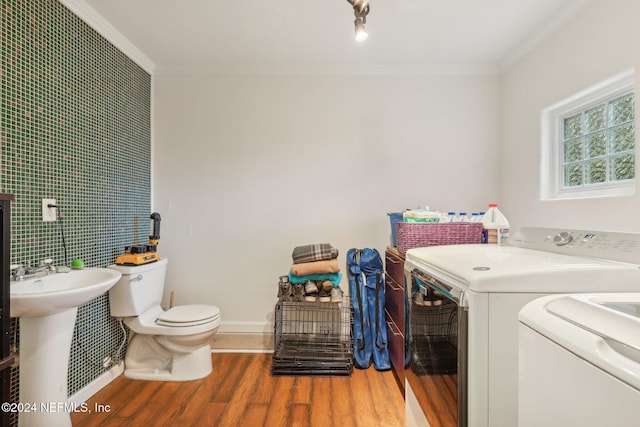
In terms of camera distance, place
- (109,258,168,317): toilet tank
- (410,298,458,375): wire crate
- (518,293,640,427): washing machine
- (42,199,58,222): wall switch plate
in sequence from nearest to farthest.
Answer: (518,293,640,427): washing machine, (410,298,458,375): wire crate, (42,199,58,222): wall switch plate, (109,258,168,317): toilet tank

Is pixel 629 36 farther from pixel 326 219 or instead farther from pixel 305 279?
pixel 305 279

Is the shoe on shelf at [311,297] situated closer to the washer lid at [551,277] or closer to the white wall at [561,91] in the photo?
the washer lid at [551,277]

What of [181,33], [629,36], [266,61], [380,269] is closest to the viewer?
[629,36]

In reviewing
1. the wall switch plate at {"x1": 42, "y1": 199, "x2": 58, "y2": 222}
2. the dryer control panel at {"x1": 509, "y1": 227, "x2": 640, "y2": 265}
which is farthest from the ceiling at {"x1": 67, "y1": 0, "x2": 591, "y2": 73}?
the dryer control panel at {"x1": 509, "y1": 227, "x2": 640, "y2": 265}

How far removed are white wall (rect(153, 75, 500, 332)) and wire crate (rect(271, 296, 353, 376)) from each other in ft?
0.81

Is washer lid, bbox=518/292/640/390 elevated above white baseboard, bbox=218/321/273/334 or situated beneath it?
elevated above

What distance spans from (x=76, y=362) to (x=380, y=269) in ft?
6.64

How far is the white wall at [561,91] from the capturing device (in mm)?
1554

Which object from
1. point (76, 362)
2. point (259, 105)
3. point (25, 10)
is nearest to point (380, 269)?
point (259, 105)

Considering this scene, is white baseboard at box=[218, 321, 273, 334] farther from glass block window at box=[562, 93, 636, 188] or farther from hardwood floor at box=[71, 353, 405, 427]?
glass block window at box=[562, 93, 636, 188]

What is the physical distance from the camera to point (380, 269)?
2367 mm

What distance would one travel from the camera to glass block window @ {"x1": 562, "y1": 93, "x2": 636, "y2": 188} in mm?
1681

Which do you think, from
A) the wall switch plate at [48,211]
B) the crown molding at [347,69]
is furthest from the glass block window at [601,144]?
the wall switch plate at [48,211]

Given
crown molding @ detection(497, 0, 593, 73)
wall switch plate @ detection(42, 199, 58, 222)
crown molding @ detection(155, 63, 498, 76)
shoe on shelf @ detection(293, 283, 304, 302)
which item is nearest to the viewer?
wall switch plate @ detection(42, 199, 58, 222)
